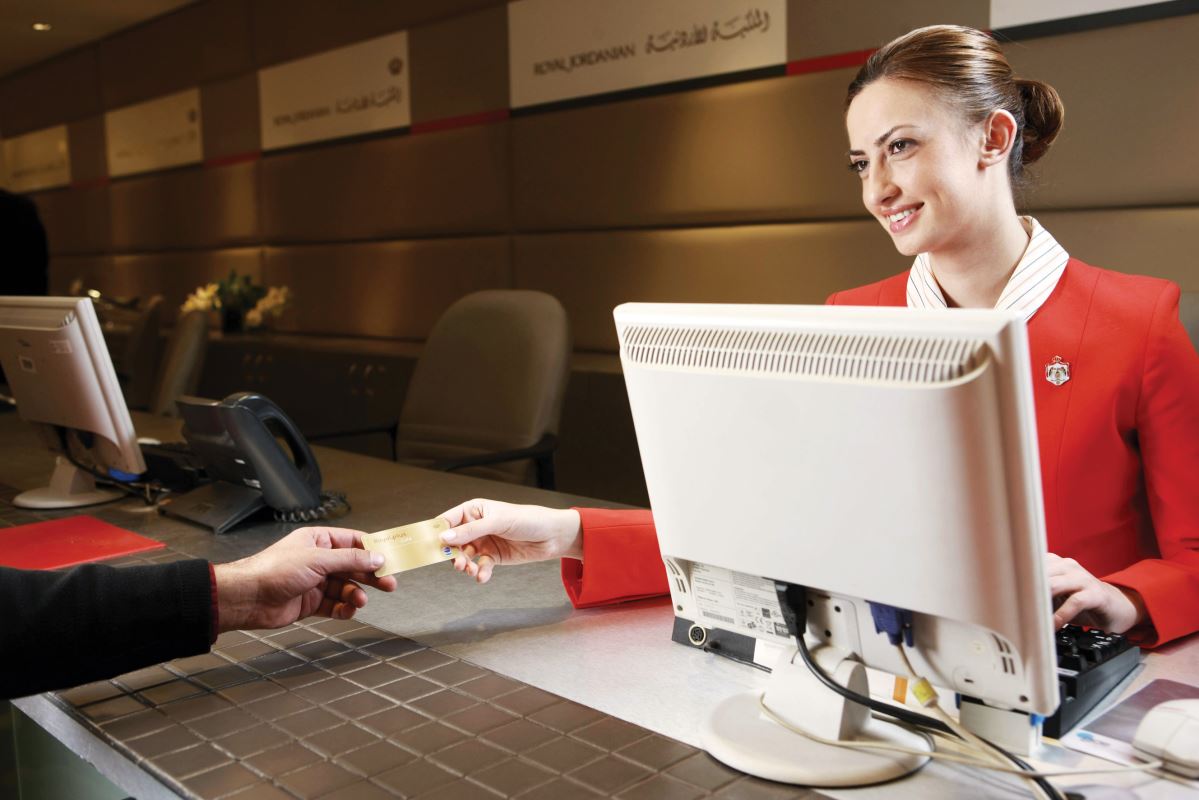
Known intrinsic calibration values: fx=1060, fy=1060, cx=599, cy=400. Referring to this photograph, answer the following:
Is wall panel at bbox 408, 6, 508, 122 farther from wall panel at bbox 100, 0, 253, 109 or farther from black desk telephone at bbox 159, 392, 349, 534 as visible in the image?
black desk telephone at bbox 159, 392, 349, 534


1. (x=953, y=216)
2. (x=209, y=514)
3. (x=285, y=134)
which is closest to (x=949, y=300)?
(x=953, y=216)

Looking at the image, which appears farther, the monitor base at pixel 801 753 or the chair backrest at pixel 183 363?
the chair backrest at pixel 183 363

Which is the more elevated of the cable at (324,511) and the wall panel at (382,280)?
the wall panel at (382,280)

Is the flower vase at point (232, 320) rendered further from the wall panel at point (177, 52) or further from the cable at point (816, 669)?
the cable at point (816, 669)

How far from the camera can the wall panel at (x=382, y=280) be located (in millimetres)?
4547

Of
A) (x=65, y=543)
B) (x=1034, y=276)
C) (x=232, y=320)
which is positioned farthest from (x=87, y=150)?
(x=1034, y=276)

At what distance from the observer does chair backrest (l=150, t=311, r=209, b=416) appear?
3.73 metres

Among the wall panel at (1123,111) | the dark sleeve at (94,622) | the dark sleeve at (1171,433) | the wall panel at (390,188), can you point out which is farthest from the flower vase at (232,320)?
the dark sleeve at (1171,433)

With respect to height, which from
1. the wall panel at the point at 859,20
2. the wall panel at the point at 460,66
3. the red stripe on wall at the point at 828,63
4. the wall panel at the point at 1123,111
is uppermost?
the wall panel at the point at 460,66

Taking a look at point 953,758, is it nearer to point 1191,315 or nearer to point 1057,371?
point 1057,371

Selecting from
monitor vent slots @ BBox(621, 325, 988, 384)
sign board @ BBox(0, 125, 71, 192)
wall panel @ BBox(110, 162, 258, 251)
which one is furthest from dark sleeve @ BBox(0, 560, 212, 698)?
sign board @ BBox(0, 125, 71, 192)

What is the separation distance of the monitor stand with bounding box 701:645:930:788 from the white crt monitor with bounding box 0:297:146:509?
1495 mm

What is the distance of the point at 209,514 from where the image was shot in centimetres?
197

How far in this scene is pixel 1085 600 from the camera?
3.93 feet
